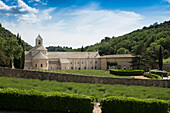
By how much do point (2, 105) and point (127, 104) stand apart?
9256mm

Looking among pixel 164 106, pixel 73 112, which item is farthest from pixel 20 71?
pixel 164 106

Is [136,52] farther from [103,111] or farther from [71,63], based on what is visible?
[103,111]

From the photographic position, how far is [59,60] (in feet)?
184

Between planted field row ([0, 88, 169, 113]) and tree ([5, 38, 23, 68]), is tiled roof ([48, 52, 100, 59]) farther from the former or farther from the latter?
planted field row ([0, 88, 169, 113])

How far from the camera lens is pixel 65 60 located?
55500 mm

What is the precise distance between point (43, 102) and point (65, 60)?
1809 inches

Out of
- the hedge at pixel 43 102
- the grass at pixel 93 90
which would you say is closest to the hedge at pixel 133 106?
the hedge at pixel 43 102

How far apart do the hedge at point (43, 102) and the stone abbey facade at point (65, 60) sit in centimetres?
3850

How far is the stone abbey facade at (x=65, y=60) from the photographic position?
47.7 meters

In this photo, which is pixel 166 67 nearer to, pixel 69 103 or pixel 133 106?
pixel 133 106

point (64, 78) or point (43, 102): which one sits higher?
point (64, 78)

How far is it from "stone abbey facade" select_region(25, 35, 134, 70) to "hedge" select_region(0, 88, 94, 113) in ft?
126

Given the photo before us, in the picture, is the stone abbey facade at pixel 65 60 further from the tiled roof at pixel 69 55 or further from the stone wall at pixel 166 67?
the stone wall at pixel 166 67

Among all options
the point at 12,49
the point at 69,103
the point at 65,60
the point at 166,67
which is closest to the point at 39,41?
the point at 65,60
